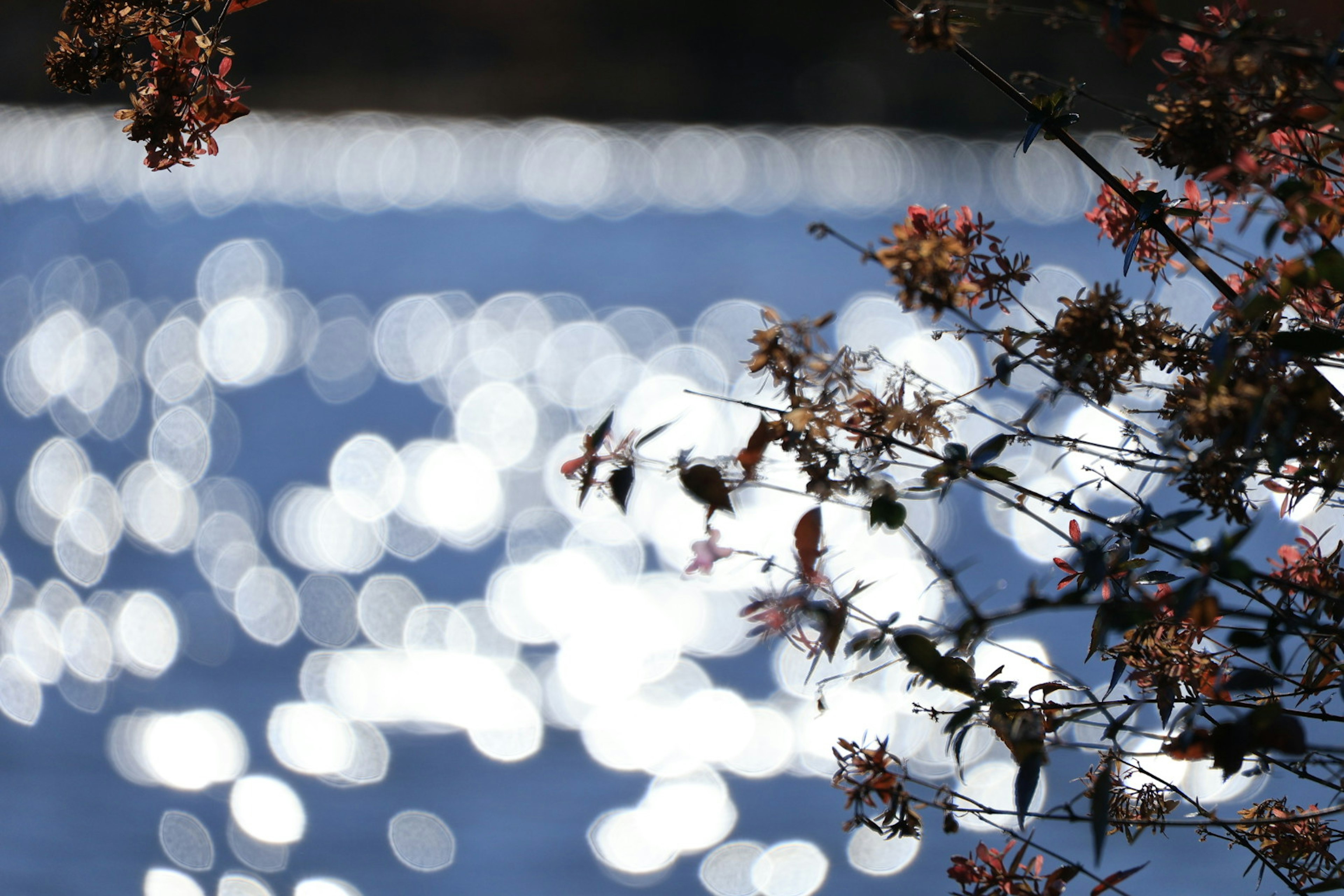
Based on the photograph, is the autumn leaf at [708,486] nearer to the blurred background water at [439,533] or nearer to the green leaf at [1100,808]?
the blurred background water at [439,533]

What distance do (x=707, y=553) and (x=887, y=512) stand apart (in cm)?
9

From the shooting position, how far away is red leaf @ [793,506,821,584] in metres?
0.56

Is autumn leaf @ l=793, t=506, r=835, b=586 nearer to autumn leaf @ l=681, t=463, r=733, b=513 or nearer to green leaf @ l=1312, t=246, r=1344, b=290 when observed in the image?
autumn leaf @ l=681, t=463, r=733, b=513

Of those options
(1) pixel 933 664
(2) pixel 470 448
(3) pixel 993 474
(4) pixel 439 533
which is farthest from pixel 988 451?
(2) pixel 470 448

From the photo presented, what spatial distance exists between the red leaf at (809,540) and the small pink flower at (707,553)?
0.11ft

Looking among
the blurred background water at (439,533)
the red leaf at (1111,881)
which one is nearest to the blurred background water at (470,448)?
the blurred background water at (439,533)

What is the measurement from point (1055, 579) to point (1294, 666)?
1.54 meters

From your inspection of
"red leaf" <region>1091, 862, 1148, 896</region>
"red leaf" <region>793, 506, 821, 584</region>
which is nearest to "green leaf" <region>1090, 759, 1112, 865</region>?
"red leaf" <region>1091, 862, 1148, 896</region>

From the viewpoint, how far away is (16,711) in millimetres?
2047

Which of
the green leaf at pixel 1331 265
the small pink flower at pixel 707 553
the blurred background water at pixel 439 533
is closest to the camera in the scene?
the green leaf at pixel 1331 265

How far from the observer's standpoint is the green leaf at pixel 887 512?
1.84 ft

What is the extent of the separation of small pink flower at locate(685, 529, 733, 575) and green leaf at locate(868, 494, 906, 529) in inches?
2.8

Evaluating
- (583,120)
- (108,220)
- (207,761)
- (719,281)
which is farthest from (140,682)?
(583,120)

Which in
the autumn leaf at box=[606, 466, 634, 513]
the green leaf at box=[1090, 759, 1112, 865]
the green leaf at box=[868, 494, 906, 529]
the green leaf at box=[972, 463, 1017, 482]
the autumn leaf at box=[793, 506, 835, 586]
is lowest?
the green leaf at box=[1090, 759, 1112, 865]
